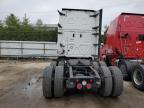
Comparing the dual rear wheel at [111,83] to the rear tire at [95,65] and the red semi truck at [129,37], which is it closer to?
the rear tire at [95,65]

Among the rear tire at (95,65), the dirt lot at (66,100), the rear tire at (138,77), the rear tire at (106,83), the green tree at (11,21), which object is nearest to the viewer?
the dirt lot at (66,100)

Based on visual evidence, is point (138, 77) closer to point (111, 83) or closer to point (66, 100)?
point (111, 83)

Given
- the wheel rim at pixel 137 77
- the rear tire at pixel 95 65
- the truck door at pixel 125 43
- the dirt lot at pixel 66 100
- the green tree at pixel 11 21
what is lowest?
the dirt lot at pixel 66 100

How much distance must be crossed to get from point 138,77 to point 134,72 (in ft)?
0.83

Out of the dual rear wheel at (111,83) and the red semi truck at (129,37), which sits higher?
the red semi truck at (129,37)

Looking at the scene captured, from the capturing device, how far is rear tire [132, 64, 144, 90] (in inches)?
265

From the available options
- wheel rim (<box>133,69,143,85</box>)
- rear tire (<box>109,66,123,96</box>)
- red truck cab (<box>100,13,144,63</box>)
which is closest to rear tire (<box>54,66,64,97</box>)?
rear tire (<box>109,66,123,96</box>)

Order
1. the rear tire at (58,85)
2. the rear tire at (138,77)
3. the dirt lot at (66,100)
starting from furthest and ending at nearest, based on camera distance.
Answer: the rear tire at (138,77) → the rear tire at (58,85) → the dirt lot at (66,100)

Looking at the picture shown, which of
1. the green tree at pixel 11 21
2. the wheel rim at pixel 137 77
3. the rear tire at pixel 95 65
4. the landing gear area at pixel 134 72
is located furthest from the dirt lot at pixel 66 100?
the green tree at pixel 11 21

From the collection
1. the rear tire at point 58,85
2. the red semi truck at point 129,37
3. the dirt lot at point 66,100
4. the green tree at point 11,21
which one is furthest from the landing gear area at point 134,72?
the green tree at point 11,21

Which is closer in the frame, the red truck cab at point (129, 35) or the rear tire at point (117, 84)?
the rear tire at point (117, 84)

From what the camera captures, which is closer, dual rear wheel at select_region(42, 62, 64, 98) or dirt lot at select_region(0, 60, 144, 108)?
dirt lot at select_region(0, 60, 144, 108)

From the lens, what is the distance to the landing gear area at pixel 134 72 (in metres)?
6.86

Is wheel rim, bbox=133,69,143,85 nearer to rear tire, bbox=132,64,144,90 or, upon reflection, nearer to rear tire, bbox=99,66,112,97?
rear tire, bbox=132,64,144,90
